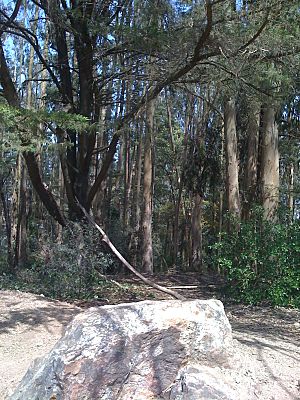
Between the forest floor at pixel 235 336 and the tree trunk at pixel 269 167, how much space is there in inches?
94.1

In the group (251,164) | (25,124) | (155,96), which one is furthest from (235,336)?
(251,164)

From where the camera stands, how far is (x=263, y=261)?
1095 centimetres

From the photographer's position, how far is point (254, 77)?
10.1m

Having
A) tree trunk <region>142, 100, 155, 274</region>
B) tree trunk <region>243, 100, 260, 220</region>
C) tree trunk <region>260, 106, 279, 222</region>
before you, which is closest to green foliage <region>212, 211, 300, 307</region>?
tree trunk <region>260, 106, 279, 222</region>

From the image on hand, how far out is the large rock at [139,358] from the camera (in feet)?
14.2

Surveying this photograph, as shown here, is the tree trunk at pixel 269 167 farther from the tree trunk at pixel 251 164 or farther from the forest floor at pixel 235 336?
the forest floor at pixel 235 336

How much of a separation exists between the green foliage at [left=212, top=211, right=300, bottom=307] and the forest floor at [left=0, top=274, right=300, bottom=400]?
360 millimetres

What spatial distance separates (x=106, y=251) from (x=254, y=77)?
5.91m

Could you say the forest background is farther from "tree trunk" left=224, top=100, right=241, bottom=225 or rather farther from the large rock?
the large rock

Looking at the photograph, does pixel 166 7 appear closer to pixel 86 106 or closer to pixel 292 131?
pixel 86 106

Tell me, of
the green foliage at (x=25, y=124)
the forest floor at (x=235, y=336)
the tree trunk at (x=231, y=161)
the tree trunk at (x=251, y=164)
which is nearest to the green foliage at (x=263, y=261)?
the forest floor at (x=235, y=336)

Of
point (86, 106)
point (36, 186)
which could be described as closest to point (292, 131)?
point (86, 106)

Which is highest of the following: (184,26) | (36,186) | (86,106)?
(184,26)

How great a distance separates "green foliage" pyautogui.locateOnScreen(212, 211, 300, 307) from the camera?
35.2 ft
